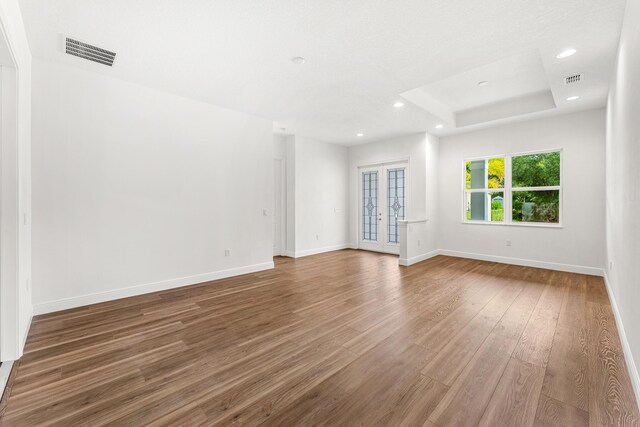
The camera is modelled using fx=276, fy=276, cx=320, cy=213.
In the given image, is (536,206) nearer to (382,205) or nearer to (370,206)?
(382,205)

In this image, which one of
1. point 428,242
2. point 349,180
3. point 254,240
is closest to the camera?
→ point 254,240

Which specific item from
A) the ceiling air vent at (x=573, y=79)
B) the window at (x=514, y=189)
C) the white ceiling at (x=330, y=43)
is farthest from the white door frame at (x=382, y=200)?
the ceiling air vent at (x=573, y=79)

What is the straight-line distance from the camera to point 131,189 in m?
3.68

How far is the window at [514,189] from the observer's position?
520 cm

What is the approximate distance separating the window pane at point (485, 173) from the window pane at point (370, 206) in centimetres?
221

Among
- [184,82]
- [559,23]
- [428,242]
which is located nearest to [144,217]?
[184,82]

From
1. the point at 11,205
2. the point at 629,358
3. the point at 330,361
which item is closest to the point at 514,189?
the point at 629,358

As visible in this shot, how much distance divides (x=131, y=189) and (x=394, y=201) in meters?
5.52

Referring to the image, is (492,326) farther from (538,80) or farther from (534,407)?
(538,80)

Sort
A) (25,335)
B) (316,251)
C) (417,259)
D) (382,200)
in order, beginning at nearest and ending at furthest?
(25,335), (417,259), (316,251), (382,200)

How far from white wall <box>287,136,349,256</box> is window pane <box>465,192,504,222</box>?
3074mm

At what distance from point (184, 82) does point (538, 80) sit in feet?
16.9

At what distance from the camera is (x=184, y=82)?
12.0ft

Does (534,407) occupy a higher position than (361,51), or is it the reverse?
(361,51)
